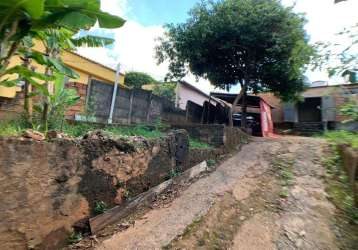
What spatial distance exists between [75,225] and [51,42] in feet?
8.73

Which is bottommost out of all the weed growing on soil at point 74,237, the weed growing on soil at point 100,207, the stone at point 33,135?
the weed growing on soil at point 74,237

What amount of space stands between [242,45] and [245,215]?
7.57m

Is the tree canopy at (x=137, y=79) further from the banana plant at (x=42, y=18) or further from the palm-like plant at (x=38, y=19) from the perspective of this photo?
the banana plant at (x=42, y=18)

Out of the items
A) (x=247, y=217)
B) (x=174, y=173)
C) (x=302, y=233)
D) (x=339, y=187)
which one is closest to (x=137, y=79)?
(x=174, y=173)

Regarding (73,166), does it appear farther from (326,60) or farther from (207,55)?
(207,55)

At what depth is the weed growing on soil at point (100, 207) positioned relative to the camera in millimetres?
3996

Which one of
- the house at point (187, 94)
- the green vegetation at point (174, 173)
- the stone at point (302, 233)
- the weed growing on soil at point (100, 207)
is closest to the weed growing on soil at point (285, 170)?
the stone at point (302, 233)

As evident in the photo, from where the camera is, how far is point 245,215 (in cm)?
448

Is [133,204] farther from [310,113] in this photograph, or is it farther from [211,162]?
[310,113]

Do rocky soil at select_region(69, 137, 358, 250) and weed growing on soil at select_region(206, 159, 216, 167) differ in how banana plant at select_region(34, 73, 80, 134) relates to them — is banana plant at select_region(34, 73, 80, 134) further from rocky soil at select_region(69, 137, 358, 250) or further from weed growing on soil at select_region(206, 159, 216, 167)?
weed growing on soil at select_region(206, 159, 216, 167)

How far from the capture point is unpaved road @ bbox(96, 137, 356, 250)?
3.78 m

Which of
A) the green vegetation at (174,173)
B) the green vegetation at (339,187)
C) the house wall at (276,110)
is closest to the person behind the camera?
the green vegetation at (339,187)


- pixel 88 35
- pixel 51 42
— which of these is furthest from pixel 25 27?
pixel 88 35

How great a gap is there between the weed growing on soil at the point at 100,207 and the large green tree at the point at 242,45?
7.26 meters
